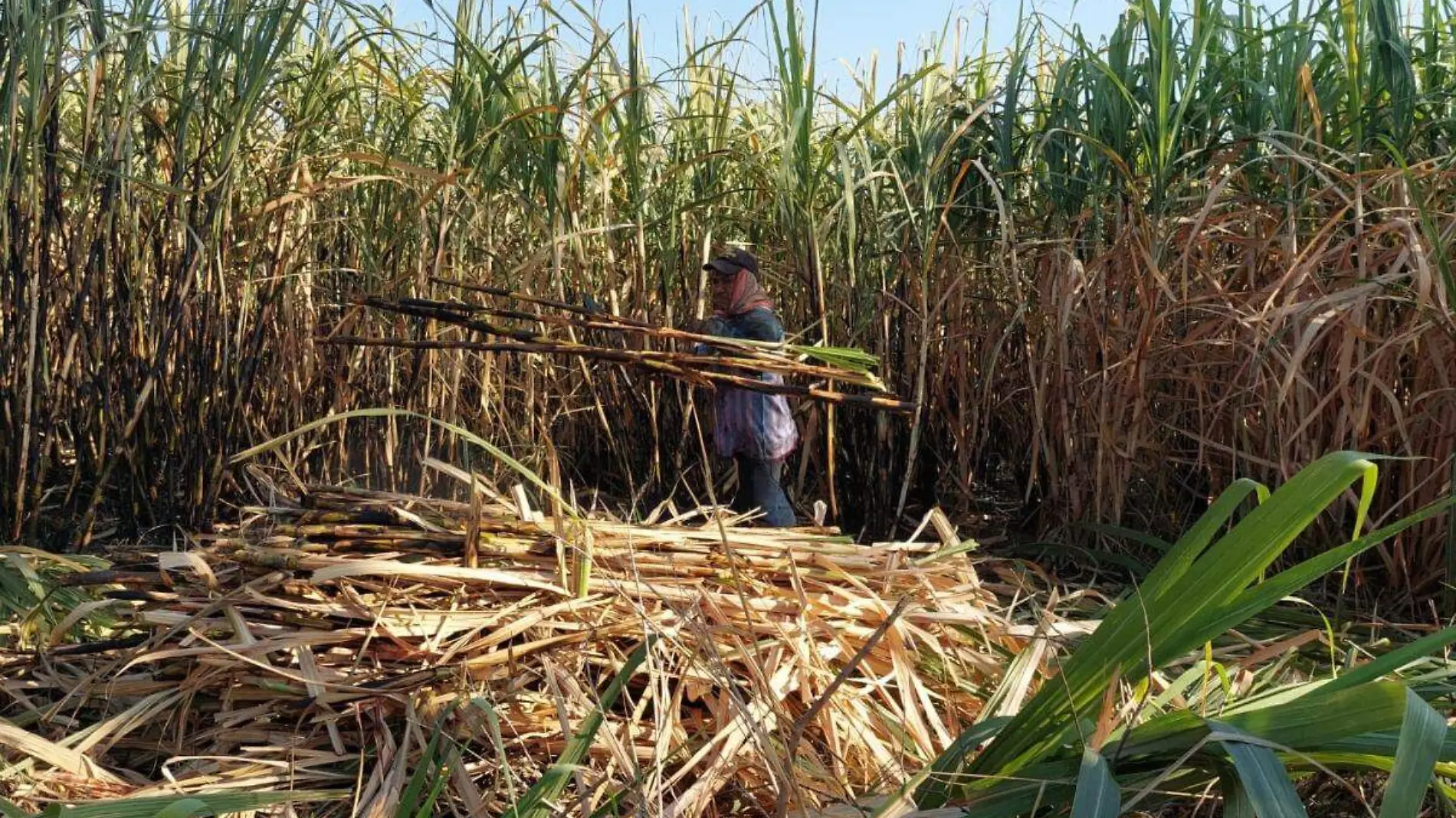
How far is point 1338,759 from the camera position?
4.33 feet

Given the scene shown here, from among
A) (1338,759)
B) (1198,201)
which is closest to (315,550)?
(1338,759)

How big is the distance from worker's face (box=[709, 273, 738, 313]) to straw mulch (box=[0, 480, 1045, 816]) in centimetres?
152

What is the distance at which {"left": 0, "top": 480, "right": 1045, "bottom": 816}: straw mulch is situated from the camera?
5.30 ft

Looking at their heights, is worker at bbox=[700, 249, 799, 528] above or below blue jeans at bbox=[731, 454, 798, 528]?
above

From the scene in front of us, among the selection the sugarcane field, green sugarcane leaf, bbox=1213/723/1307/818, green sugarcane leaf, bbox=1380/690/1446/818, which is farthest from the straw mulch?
green sugarcane leaf, bbox=1380/690/1446/818

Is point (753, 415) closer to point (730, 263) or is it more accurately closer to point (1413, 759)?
point (730, 263)

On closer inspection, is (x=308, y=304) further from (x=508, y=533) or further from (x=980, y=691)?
(x=980, y=691)

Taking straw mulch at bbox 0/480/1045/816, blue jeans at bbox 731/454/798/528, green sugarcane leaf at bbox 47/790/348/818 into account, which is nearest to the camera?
green sugarcane leaf at bbox 47/790/348/818

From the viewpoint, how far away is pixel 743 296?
11.6 ft

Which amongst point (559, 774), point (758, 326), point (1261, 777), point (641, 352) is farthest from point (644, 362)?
point (758, 326)

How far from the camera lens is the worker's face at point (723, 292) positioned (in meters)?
3.55

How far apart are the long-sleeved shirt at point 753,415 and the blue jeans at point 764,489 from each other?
1.5 inches

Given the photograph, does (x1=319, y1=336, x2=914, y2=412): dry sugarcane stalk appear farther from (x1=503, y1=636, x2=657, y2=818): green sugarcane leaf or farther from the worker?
the worker

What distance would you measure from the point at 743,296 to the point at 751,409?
30cm
